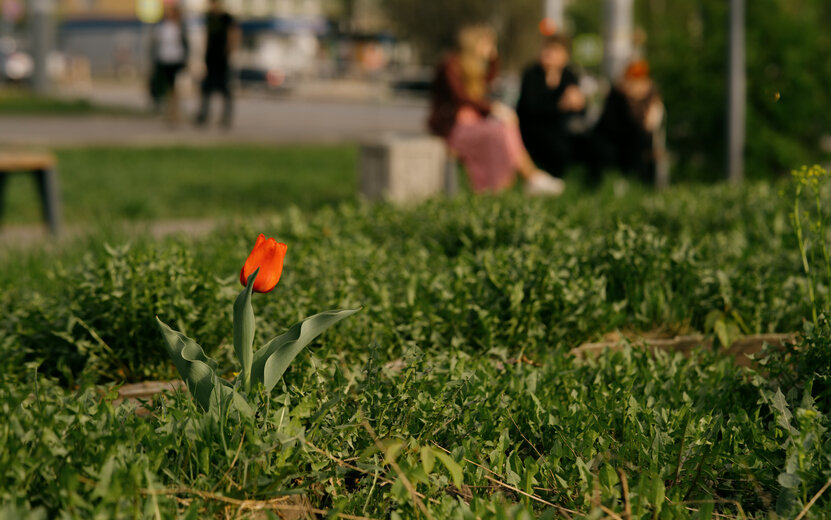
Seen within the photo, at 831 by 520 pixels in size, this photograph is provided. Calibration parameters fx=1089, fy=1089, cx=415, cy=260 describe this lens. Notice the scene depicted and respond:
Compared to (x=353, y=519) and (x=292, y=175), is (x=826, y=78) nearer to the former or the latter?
(x=292, y=175)

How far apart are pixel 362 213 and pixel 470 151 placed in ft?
10.0

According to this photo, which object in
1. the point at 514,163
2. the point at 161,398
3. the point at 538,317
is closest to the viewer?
the point at 161,398

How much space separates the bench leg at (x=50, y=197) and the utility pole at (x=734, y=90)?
193 inches

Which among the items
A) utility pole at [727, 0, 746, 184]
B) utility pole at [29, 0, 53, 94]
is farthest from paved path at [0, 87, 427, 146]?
utility pole at [727, 0, 746, 184]

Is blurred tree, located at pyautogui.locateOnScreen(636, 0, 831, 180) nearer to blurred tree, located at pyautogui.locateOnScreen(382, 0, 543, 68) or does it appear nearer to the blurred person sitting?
the blurred person sitting

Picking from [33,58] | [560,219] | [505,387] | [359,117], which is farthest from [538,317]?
[33,58]

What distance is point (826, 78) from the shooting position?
32.8ft

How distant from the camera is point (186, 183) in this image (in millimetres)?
10727

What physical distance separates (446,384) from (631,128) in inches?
283

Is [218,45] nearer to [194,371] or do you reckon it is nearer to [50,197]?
[50,197]

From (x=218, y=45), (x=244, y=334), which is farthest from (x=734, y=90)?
(x=218, y=45)

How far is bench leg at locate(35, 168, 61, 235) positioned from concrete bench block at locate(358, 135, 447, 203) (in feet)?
7.43

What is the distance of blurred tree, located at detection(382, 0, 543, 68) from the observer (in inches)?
2665

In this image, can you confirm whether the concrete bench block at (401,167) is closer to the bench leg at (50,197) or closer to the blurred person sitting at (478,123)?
the blurred person sitting at (478,123)
